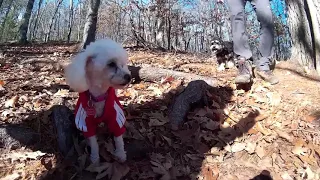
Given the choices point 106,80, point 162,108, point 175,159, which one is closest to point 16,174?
point 106,80

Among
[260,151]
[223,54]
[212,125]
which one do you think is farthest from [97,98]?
[223,54]

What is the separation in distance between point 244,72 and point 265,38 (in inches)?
23.0

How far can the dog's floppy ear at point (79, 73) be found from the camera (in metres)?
2.45

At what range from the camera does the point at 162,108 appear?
358 cm

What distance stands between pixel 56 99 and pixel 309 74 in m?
3.28

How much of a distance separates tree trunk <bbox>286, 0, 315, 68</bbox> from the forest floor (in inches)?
12.2

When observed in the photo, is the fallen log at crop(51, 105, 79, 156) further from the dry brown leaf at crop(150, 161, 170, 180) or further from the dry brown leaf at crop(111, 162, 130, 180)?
the dry brown leaf at crop(150, 161, 170, 180)

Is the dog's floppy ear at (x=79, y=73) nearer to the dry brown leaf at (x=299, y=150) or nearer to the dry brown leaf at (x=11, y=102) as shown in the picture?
the dry brown leaf at (x=11, y=102)

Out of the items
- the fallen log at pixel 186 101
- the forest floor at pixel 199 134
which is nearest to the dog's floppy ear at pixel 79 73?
the forest floor at pixel 199 134

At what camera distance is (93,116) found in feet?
8.54

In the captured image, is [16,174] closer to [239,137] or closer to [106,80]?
[106,80]

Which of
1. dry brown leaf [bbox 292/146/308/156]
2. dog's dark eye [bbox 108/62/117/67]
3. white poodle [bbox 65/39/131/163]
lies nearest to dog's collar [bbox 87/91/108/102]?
white poodle [bbox 65/39/131/163]

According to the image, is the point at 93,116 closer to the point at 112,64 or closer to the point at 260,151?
the point at 112,64

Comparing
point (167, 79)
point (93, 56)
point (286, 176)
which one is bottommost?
point (286, 176)
